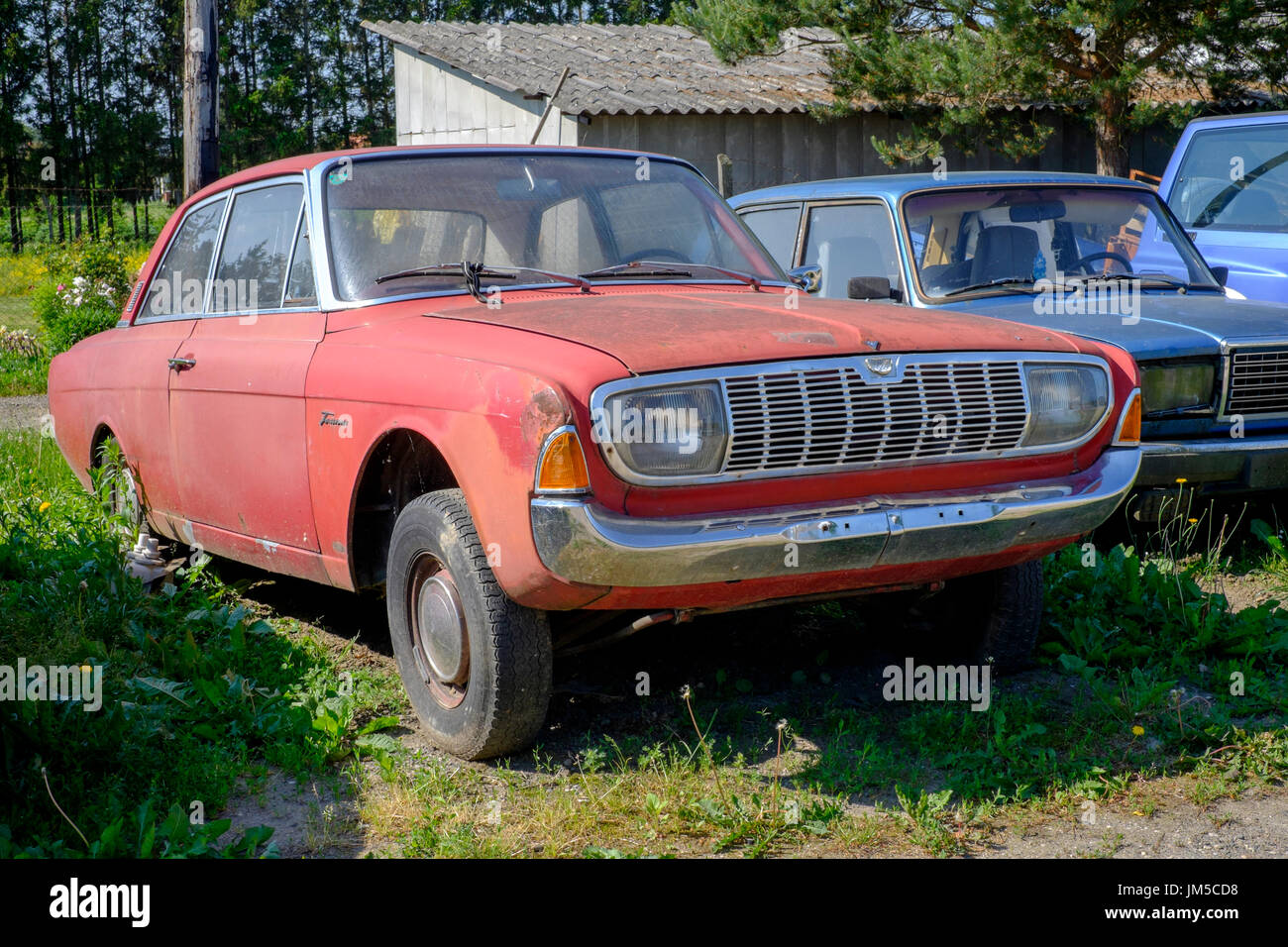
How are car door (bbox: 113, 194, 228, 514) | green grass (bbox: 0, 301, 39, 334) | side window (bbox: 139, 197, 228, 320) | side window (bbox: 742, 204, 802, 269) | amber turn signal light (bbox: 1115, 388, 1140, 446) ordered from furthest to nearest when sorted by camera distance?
green grass (bbox: 0, 301, 39, 334)
side window (bbox: 742, 204, 802, 269)
side window (bbox: 139, 197, 228, 320)
car door (bbox: 113, 194, 228, 514)
amber turn signal light (bbox: 1115, 388, 1140, 446)

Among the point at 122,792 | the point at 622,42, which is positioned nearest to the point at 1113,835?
the point at 122,792

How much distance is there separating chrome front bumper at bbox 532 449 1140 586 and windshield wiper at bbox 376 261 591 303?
4.06 feet

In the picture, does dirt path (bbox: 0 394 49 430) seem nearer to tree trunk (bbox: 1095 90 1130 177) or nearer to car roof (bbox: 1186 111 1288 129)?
car roof (bbox: 1186 111 1288 129)

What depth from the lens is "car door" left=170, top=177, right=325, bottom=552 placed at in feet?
13.8

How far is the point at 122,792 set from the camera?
→ 3537 millimetres

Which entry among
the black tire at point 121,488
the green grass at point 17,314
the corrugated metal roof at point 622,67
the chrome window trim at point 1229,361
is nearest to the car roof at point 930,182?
the chrome window trim at point 1229,361

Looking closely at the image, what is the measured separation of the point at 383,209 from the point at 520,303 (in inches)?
26.8

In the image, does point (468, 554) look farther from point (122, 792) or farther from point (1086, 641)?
point (1086, 641)

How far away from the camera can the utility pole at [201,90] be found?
31.2ft

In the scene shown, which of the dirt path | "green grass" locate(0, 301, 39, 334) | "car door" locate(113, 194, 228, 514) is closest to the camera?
"car door" locate(113, 194, 228, 514)

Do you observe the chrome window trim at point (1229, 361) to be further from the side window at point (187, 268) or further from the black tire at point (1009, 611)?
the side window at point (187, 268)

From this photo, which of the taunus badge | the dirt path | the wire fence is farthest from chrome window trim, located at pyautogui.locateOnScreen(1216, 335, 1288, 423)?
the wire fence

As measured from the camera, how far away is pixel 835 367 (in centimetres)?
337

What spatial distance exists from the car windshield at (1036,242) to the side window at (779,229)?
34.1 inches
